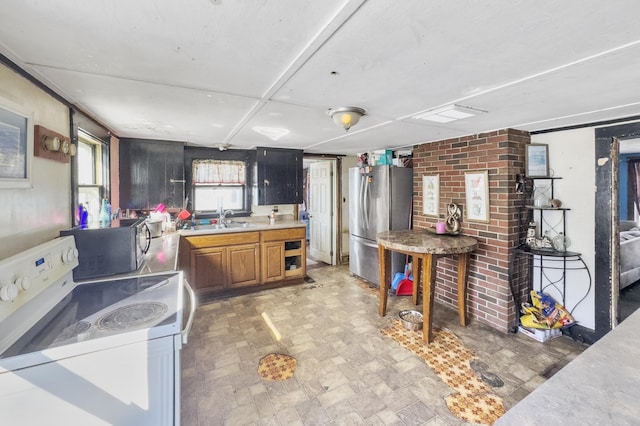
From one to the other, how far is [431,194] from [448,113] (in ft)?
4.92

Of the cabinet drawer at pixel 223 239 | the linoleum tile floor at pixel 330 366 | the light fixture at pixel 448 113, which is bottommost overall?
the linoleum tile floor at pixel 330 366

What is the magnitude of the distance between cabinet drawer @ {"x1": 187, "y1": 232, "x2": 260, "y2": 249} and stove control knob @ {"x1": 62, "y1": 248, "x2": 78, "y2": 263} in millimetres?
1774

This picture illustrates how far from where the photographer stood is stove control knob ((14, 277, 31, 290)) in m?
1.09

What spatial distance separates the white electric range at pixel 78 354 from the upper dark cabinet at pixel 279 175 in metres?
2.85

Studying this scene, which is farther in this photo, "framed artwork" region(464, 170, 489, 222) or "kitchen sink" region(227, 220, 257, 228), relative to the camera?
"kitchen sink" region(227, 220, 257, 228)

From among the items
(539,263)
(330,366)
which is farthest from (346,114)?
(539,263)

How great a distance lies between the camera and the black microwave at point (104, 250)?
1.66 meters

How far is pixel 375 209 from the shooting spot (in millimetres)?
3887

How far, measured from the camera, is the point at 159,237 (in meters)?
3.15

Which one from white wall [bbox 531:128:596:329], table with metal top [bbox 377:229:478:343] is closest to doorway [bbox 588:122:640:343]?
white wall [bbox 531:128:596:329]

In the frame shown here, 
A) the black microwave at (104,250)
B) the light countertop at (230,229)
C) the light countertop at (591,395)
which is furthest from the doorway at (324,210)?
the light countertop at (591,395)

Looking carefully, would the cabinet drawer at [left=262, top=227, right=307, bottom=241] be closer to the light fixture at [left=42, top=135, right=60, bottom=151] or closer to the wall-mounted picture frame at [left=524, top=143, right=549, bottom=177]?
the light fixture at [left=42, top=135, right=60, bottom=151]

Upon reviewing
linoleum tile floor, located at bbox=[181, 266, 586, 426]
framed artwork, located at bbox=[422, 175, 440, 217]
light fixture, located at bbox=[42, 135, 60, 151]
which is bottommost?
linoleum tile floor, located at bbox=[181, 266, 586, 426]

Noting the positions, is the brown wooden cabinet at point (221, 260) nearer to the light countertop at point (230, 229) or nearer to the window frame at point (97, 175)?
the light countertop at point (230, 229)
